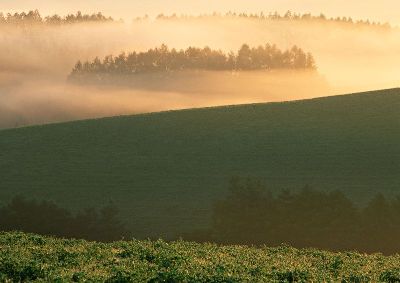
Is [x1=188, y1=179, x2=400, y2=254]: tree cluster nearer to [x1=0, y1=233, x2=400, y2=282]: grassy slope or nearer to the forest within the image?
the forest

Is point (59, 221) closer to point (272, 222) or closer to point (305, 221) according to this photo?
point (272, 222)

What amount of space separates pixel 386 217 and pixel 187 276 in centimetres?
4595

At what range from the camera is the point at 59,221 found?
71812 mm

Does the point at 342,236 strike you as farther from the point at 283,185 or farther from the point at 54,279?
the point at 54,279

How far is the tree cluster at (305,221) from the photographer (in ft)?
214

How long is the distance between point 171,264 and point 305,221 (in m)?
42.8

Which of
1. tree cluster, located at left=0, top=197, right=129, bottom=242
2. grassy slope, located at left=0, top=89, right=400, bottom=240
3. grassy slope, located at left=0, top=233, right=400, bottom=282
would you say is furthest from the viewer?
grassy slope, located at left=0, top=89, right=400, bottom=240

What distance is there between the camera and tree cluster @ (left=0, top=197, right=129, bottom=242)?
2692 inches

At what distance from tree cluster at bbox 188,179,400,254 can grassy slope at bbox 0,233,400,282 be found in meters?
30.9

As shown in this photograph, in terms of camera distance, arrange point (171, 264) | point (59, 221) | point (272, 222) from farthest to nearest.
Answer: point (59, 221), point (272, 222), point (171, 264)

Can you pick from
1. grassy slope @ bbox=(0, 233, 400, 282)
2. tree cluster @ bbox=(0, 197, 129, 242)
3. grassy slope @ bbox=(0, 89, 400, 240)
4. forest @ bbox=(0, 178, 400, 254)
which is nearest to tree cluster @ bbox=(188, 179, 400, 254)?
forest @ bbox=(0, 178, 400, 254)

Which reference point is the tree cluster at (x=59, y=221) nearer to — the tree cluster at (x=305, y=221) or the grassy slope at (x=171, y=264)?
the tree cluster at (x=305, y=221)

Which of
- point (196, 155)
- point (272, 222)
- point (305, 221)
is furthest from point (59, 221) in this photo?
point (196, 155)

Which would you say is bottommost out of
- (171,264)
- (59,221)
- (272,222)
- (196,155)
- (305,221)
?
(305,221)
